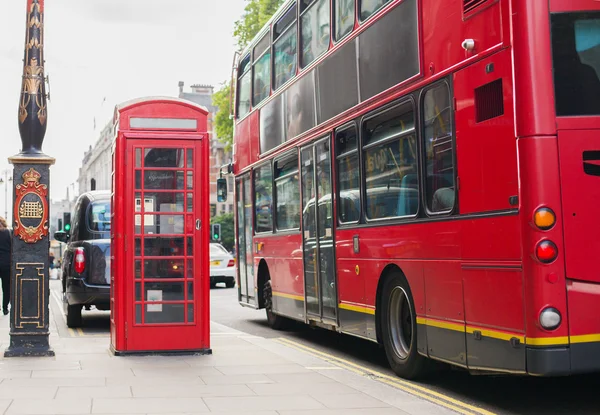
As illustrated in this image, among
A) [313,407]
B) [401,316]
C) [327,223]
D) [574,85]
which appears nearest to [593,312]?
[574,85]

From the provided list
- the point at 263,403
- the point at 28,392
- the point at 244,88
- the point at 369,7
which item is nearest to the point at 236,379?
the point at 263,403

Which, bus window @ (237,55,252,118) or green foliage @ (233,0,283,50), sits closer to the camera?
bus window @ (237,55,252,118)

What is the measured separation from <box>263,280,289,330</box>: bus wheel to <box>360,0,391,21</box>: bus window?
5.50 m

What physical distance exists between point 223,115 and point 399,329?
33.4m

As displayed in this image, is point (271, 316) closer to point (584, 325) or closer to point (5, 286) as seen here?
point (5, 286)

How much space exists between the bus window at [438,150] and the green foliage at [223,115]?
33.1m

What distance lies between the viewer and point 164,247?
1017 centimetres

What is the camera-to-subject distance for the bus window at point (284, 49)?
12.3 meters

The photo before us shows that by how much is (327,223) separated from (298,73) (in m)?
2.30

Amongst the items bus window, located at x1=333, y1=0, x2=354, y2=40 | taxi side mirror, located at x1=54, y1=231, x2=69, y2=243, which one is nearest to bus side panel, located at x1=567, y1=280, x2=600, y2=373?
bus window, located at x1=333, y1=0, x2=354, y2=40

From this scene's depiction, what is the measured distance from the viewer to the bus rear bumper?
6.10 metres

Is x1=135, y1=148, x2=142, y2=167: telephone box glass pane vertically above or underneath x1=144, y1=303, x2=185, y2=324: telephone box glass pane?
above

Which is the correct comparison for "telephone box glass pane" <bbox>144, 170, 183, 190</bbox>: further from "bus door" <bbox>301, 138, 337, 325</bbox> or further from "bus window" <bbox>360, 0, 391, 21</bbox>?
"bus window" <bbox>360, 0, 391, 21</bbox>

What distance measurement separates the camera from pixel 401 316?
28.9 feet
